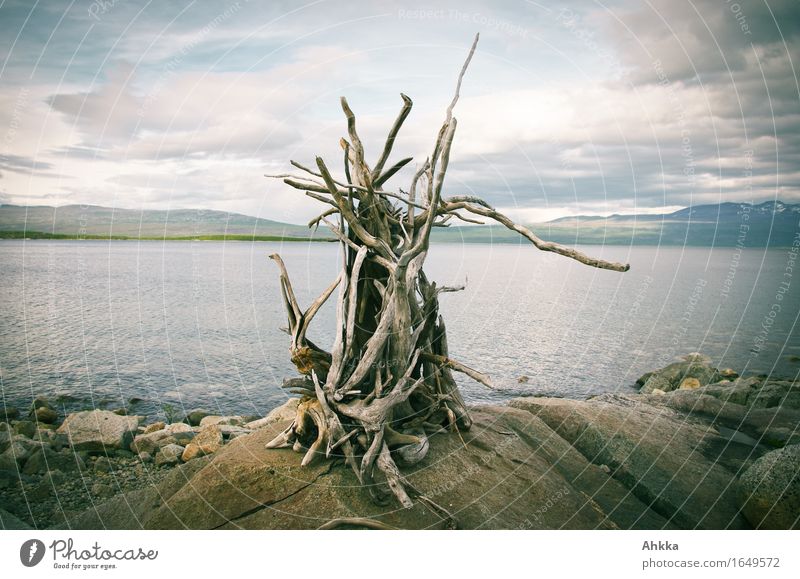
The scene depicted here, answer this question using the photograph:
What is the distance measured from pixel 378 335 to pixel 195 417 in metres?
9.46

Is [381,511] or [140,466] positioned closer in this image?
[381,511]

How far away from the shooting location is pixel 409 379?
7.96 meters

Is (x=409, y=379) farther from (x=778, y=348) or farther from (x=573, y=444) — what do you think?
(x=778, y=348)

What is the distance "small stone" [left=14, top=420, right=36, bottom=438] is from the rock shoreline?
0.04m

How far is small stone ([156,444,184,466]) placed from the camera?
1117cm

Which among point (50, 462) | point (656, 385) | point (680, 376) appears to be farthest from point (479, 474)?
point (680, 376)

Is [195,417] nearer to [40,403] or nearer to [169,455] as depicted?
[169,455]

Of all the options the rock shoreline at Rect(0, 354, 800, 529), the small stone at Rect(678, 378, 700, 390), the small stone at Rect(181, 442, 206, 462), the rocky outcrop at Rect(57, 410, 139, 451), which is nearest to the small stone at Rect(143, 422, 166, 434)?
the rocky outcrop at Rect(57, 410, 139, 451)

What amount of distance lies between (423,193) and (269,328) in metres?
20.1

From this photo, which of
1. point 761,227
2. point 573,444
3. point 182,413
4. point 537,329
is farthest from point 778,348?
point 761,227

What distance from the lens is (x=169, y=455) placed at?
1129 centimetres
